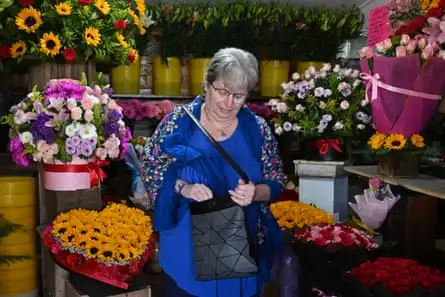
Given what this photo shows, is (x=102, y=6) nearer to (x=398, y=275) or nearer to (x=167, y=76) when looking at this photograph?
(x=398, y=275)

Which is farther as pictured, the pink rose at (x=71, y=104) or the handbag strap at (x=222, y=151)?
the pink rose at (x=71, y=104)

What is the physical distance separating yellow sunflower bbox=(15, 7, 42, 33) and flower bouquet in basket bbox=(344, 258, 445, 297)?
1.47 meters

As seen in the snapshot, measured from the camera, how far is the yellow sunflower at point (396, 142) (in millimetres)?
1794

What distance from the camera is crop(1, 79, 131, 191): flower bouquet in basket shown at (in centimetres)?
206

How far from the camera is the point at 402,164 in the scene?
185 centimetres

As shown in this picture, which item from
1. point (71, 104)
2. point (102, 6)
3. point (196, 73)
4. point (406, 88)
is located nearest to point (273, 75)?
point (196, 73)

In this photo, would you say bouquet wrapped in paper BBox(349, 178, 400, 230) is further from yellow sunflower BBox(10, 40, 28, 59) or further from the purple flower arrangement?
yellow sunflower BBox(10, 40, 28, 59)

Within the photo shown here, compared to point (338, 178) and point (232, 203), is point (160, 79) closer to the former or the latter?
point (338, 178)

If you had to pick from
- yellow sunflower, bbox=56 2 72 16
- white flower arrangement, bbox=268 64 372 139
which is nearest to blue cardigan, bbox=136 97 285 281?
yellow sunflower, bbox=56 2 72 16

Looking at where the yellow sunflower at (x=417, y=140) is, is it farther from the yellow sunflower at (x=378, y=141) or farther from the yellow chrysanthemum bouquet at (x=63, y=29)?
the yellow chrysanthemum bouquet at (x=63, y=29)

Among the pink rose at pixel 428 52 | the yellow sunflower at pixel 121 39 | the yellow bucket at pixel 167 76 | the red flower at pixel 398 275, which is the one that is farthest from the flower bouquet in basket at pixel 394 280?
the yellow bucket at pixel 167 76

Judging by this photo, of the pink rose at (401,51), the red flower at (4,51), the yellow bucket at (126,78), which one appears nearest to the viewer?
the pink rose at (401,51)

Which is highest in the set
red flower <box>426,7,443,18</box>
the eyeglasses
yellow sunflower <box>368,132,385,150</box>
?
red flower <box>426,7,443,18</box>

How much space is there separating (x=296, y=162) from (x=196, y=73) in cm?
103
